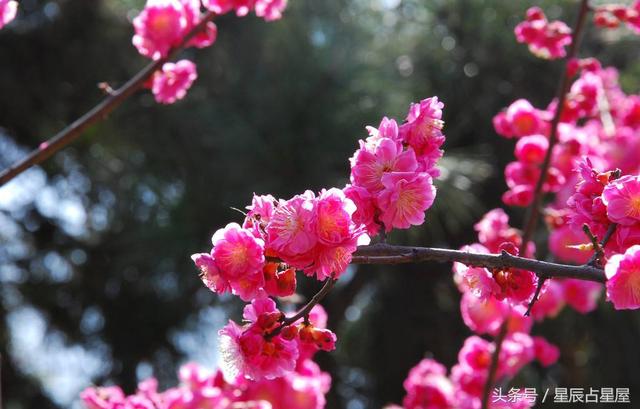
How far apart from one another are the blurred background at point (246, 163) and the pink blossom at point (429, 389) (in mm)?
628

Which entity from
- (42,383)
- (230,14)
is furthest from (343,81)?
(42,383)

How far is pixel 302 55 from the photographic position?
2340 mm

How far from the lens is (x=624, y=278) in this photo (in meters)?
0.54

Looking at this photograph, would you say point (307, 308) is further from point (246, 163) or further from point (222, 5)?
point (246, 163)

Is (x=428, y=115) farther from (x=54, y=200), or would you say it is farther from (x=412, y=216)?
(x=54, y=200)

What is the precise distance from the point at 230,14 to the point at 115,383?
3.65ft

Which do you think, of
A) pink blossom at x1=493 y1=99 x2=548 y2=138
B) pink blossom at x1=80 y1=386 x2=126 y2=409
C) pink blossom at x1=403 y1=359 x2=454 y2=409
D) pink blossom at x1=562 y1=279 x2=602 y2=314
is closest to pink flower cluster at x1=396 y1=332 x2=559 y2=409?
pink blossom at x1=403 y1=359 x2=454 y2=409

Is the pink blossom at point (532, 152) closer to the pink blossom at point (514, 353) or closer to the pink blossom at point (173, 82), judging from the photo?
the pink blossom at point (514, 353)

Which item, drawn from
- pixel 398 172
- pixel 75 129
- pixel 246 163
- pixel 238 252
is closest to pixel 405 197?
pixel 398 172

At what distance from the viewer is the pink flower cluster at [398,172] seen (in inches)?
23.5

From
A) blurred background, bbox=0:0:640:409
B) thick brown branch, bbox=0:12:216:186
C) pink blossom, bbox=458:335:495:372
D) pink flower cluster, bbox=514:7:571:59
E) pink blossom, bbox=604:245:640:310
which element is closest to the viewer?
pink blossom, bbox=604:245:640:310

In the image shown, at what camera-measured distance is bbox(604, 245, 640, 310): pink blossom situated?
21.2 inches

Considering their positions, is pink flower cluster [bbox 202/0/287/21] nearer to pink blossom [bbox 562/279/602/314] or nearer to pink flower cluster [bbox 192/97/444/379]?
pink flower cluster [bbox 192/97/444/379]

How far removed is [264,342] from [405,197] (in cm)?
15
